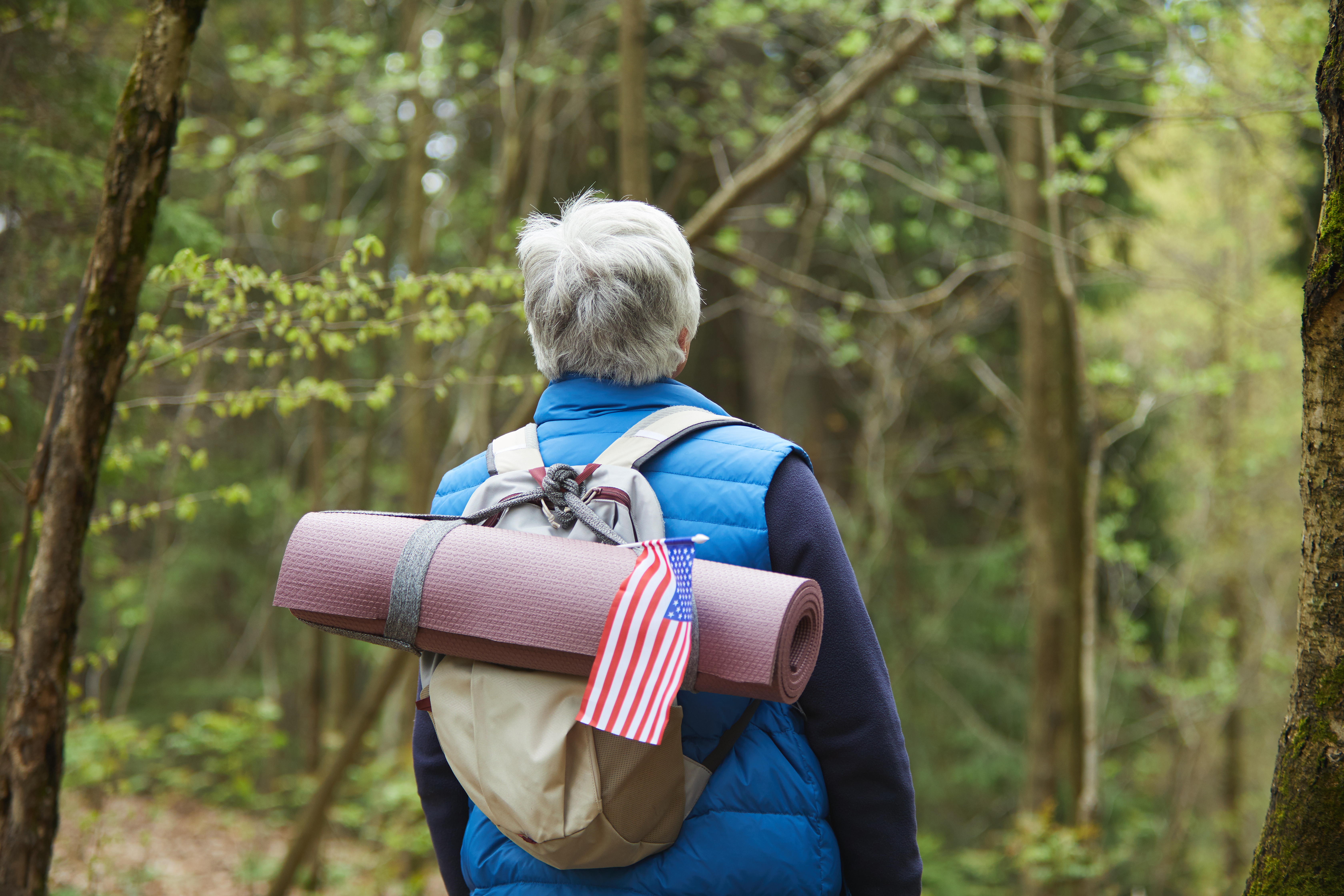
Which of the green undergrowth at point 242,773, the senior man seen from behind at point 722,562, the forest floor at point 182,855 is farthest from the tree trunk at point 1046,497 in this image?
the senior man seen from behind at point 722,562

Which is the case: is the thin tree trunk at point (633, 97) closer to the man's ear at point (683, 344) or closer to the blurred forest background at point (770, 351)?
the blurred forest background at point (770, 351)

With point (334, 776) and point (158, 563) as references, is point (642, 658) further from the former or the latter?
point (158, 563)

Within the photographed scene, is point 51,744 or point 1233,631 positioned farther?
point 1233,631

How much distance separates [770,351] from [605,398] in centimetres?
690

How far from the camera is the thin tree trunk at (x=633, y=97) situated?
14.7ft

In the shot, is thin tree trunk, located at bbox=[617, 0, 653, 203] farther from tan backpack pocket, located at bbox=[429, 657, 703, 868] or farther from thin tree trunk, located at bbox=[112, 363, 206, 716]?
tan backpack pocket, located at bbox=[429, 657, 703, 868]

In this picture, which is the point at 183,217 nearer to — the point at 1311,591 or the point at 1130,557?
the point at 1311,591

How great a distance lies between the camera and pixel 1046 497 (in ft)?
21.9

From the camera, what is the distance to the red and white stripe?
3.94 feet

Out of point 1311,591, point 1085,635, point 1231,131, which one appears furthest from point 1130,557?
point 1311,591

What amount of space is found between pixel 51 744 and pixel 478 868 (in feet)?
5.28

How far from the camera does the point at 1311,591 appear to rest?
1534 mm

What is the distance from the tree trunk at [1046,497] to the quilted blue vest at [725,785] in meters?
5.61

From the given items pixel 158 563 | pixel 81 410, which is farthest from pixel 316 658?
pixel 81 410
